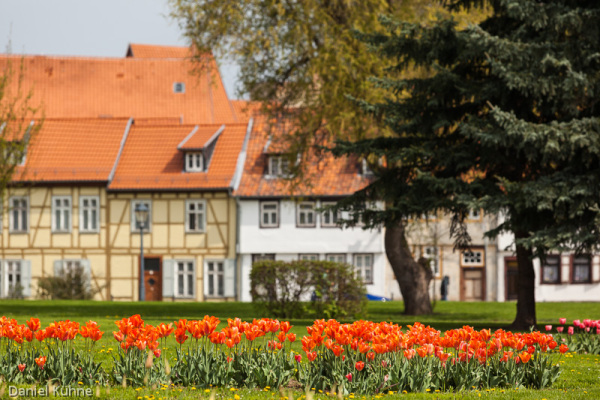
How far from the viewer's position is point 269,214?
42.8 metres

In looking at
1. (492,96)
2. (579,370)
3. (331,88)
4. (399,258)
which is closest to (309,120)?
(331,88)

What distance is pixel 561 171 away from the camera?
16.6 m

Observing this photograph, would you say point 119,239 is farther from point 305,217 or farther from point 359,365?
point 359,365

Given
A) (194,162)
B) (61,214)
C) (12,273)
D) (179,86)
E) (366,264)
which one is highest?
(179,86)

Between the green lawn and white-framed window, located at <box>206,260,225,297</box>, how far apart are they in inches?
484

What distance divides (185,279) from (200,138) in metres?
6.08

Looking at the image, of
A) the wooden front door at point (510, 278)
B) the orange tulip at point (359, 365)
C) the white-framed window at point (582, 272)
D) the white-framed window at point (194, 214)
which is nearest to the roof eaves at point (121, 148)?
the white-framed window at point (194, 214)

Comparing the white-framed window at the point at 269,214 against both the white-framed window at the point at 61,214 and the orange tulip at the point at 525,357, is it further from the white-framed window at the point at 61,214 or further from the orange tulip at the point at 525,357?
the orange tulip at the point at 525,357

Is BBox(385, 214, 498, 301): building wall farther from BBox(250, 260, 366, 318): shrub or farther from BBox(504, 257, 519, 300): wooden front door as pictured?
BBox(250, 260, 366, 318): shrub

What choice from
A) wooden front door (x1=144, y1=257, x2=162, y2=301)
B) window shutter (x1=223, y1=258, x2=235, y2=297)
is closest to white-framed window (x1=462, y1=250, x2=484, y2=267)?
window shutter (x1=223, y1=258, x2=235, y2=297)

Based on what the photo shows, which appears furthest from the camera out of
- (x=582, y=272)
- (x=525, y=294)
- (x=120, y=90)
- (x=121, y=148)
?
(x=120, y=90)

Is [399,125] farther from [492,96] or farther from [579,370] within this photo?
[579,370]

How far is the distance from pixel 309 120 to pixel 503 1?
8.06m

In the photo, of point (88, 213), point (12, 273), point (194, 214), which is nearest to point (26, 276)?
point (12, 273)
